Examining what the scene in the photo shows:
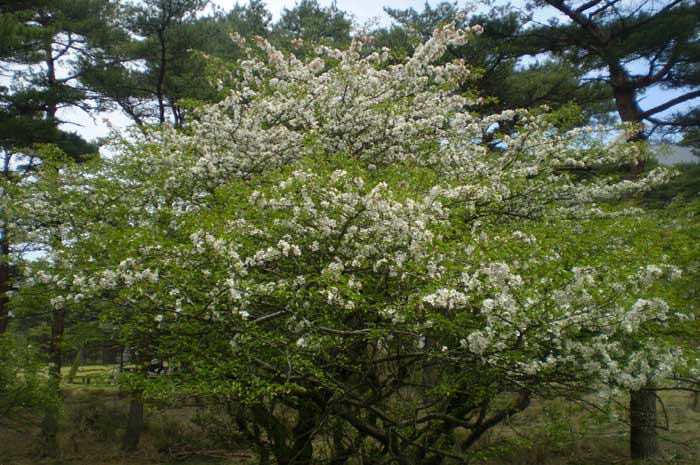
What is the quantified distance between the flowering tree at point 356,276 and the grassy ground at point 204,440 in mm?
2724

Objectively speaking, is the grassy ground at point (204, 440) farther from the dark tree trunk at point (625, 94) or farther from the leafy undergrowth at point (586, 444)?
the dark tree trunk at point (625, 94)

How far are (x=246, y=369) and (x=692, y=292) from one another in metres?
4.85

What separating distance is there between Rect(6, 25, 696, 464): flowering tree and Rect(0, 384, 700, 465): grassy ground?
8.94 feet

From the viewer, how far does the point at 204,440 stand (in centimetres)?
1295

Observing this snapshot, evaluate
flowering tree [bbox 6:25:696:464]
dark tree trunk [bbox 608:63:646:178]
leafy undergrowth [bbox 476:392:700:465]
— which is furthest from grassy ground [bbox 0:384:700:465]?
dark tree trunk [bbox 608:63:646:178]

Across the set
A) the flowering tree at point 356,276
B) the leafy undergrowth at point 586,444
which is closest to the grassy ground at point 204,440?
the leafy undergrowth at point 586,444

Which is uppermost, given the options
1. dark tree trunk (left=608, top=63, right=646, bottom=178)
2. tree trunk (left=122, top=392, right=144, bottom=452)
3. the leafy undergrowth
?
dark tree trunk (left=608, top=63, right=646, bottom=178)

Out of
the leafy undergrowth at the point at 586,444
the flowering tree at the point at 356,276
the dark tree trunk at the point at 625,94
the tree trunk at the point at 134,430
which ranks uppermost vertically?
the dark tree trunk at the point at 625,94

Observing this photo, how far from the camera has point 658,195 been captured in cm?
1697

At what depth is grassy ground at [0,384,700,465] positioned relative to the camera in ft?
32.4

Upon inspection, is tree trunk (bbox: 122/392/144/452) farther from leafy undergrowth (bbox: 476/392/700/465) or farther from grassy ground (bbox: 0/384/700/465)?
leafy undergrowth (bbox: 476/392/700/465)

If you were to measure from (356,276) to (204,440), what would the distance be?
9397 millimetres

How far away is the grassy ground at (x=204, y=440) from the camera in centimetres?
Result: 989

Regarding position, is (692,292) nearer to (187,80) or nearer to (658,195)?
(658,195)
